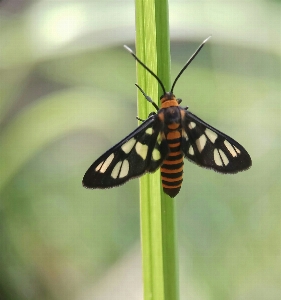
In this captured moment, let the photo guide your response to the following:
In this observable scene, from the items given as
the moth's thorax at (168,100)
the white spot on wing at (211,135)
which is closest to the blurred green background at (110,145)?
the white spot on wing at (211,135)

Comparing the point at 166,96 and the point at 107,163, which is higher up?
the point at 166,96

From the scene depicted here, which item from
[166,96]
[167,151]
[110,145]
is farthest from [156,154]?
[110,145]

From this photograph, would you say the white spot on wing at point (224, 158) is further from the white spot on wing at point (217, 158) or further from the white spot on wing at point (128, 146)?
the white spot on wing at point (128, 146)

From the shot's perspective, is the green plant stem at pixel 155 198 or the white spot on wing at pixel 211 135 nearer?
the green plant stem at pixel 155 198

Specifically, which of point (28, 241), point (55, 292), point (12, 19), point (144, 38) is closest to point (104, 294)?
point (55, 292)

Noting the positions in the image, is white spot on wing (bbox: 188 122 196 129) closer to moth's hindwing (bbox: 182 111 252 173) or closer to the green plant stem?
moth's hindwing (bbox: 182 111 252 173)

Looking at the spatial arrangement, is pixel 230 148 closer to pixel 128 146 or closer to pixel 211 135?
pixel 211 135

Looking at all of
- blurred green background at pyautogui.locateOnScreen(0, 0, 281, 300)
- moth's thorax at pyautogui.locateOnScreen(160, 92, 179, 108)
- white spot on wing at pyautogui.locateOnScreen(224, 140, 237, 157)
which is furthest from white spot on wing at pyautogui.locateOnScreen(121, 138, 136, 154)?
blurred green background at pyautogui.locateOnScreen(0, 0, 281, 300)
